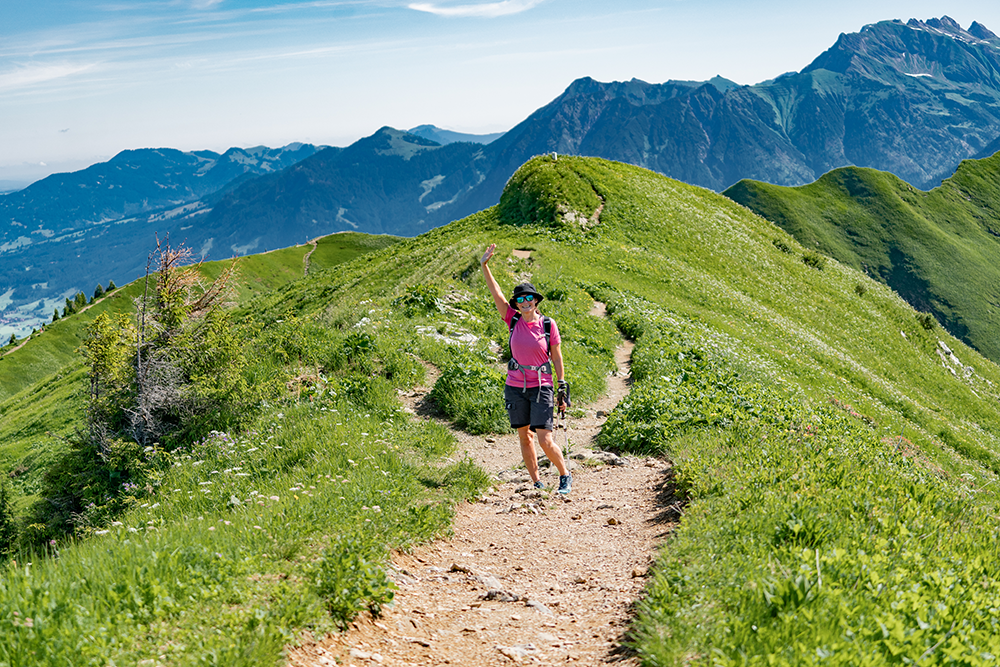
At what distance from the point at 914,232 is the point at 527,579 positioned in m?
178

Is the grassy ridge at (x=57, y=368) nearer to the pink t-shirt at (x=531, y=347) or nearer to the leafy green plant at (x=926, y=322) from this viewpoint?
the pink t-shirt at (x=531, y=347)

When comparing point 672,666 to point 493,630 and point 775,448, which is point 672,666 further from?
point 775,448

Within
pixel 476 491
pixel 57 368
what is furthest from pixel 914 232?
pixel 57 368

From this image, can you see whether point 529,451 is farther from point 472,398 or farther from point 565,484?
point 472,398

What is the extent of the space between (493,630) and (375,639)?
120cm

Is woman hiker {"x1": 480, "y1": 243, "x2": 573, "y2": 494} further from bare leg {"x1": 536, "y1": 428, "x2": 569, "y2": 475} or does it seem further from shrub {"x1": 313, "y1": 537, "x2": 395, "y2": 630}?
shrub {"x1": 313, "y1": 537, "x2": 395, "y2": 630}

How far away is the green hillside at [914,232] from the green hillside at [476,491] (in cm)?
13139

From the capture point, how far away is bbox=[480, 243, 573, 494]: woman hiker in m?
10.1

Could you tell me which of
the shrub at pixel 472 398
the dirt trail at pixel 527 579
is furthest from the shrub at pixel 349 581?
the shrub at pixel 472 398

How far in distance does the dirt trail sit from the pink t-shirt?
1.94 m

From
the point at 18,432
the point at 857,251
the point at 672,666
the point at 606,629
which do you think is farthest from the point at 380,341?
the point at 857,251

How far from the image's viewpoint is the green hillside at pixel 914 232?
134375 millimetres

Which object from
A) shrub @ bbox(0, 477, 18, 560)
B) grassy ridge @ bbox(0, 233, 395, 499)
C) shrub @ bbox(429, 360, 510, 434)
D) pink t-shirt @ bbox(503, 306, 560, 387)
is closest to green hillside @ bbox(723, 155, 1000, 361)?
grassy ridge @ bbox(0, 233, 395, 499)

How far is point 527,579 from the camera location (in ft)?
25.0
